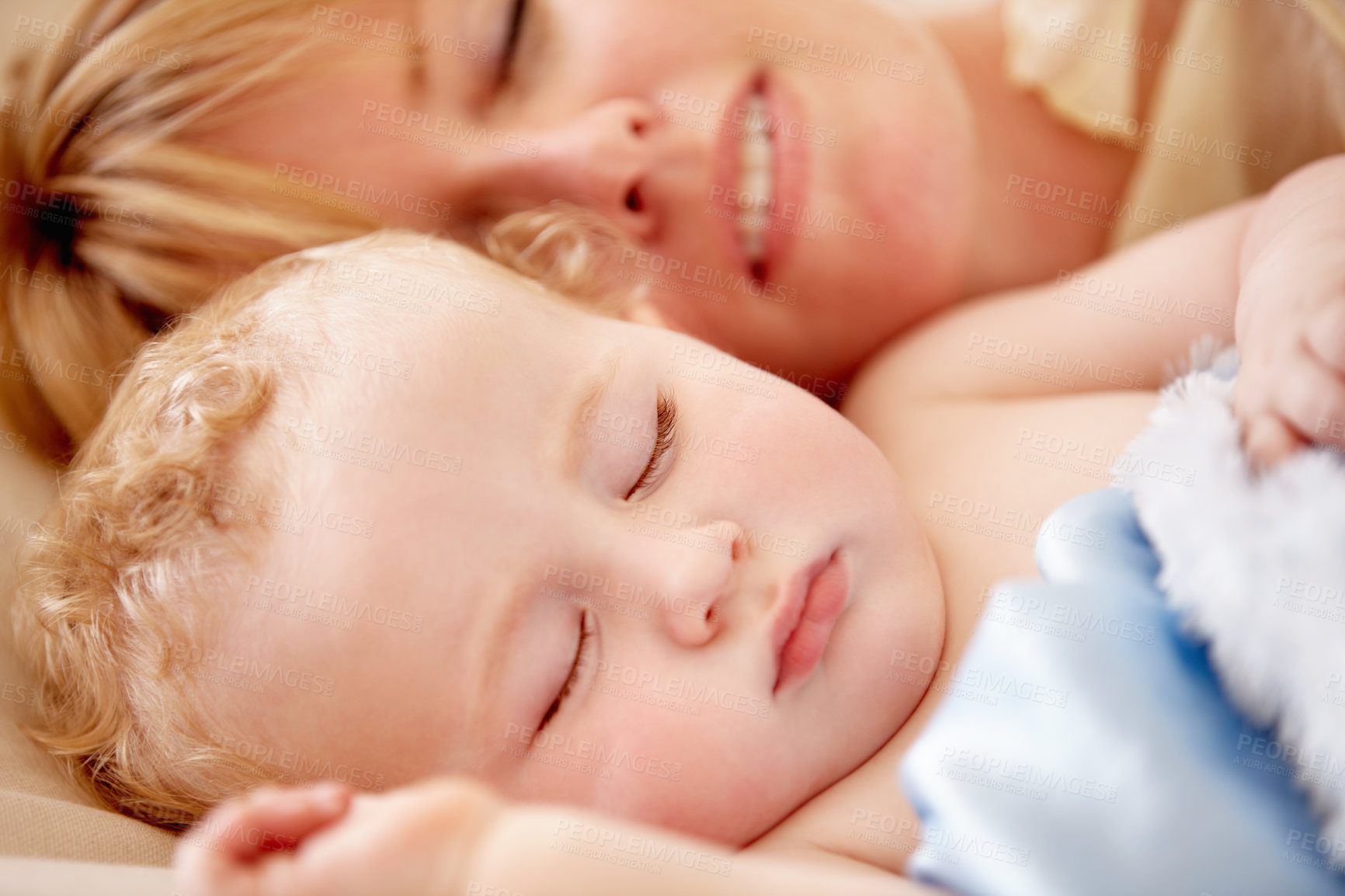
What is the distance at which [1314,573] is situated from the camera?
63 centimetres

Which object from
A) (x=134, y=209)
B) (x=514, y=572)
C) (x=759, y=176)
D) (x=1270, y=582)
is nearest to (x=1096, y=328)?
(x=759, y=176)

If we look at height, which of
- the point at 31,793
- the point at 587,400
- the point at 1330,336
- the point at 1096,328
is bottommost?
the point at 31,793

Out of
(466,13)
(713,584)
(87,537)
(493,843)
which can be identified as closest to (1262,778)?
(713,584)

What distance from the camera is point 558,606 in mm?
796

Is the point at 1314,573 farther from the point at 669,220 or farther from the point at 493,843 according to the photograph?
the point at 669,220

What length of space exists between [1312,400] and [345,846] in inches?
27.2

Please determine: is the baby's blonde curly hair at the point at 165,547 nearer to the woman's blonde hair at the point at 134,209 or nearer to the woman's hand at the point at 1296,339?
the woman's blonde hair at the point at 134,209

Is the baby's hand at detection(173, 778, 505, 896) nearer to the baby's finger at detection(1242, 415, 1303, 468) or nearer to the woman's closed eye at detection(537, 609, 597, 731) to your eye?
the woman's closed eye at detection(537, 609, 597, 731)

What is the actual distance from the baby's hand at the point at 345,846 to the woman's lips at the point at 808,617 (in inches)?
11.4

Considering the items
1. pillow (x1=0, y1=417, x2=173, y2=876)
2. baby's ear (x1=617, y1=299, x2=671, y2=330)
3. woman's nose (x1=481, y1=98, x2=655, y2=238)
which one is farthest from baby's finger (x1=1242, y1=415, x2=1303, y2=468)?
pillow (x1=0, y1=417, x2=173, y2=876)

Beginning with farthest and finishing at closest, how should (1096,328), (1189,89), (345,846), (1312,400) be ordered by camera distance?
1. (1189,89)
2. (1096,328)
3. (1312,400)
4. (345,846)

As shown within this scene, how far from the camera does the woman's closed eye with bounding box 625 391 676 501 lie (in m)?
0.86

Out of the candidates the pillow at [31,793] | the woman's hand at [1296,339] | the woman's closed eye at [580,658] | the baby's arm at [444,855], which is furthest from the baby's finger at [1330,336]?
the pillow at [31,793]

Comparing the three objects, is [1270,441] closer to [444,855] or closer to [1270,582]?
[1270,582]
